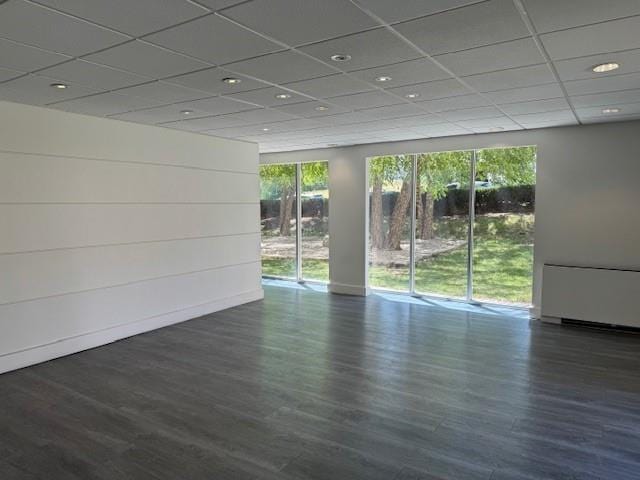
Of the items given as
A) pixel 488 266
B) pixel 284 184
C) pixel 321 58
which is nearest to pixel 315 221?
pixel 284 184

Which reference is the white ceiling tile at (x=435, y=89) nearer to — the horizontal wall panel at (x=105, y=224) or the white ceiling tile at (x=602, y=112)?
the white ceiling tile at (x=602, y=112)

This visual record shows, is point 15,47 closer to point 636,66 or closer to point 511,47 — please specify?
point 511,47

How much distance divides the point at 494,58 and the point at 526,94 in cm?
134

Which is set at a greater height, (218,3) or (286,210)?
(218,3)

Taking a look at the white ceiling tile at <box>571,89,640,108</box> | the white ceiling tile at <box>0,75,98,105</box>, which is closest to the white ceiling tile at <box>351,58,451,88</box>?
the white ceiling tile at <box>571,89,640,108</box>

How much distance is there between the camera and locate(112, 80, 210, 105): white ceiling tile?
12.9ft

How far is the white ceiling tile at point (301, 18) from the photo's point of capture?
2.35 m

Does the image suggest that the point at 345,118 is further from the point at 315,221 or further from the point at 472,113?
the point at 315,221

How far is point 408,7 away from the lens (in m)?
2.38

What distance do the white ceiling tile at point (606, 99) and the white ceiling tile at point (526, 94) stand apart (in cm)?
30

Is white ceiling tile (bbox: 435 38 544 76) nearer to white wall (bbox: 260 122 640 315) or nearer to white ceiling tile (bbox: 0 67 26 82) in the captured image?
white ceiling tile (bbox: 0 67 26 82)

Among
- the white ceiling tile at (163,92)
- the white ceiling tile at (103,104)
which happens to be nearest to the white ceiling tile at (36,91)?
the white ceiling tile at (103,104)

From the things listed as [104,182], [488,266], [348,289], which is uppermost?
[104,182]

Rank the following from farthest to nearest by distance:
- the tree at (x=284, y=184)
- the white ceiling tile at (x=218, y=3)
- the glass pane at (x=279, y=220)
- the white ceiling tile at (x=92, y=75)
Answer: the glass pane at (x=279, y=220) < the tree at (x=284, y=184) < the white ceiling tile at (x=92, y=75) < the white ceiling tile at (x=218, y=3)
